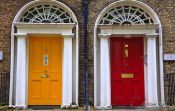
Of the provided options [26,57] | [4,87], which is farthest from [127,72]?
[4,87]

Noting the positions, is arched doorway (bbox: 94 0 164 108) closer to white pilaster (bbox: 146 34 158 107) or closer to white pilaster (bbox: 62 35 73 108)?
white pilaster (bbox: 146 34 158 107)

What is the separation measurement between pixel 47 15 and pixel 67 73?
1.94 metres

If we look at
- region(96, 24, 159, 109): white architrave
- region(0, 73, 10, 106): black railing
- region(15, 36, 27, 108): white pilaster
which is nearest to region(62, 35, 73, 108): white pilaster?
region(96, 24, 159, 109): white architrave

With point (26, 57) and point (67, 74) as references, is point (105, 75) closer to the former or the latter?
point (67, 74)

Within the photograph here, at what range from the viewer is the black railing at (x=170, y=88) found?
10.0 m

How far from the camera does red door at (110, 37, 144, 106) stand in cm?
1041

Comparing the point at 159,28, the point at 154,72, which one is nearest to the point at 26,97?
the point at 154,72

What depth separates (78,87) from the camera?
1006cm

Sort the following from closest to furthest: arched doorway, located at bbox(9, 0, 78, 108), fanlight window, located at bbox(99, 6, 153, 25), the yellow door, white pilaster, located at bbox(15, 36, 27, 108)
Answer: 1. white pilaster, located at bbox(15, 36, 27, 108)
2. arched doorway, located at bbox(9, 0, 78, 108)
3. the yellow door
4. fanlight window, located at bbox(99, 6, 153, 25)

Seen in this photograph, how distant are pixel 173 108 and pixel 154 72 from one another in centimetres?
142

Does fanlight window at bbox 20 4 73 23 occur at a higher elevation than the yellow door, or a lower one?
higher

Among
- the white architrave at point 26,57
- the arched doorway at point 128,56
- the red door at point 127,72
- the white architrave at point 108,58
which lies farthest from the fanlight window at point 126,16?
the white architrave at point 26,57

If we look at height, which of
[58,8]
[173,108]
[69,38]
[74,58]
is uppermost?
[58,8]

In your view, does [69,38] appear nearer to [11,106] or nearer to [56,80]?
[56,80]
